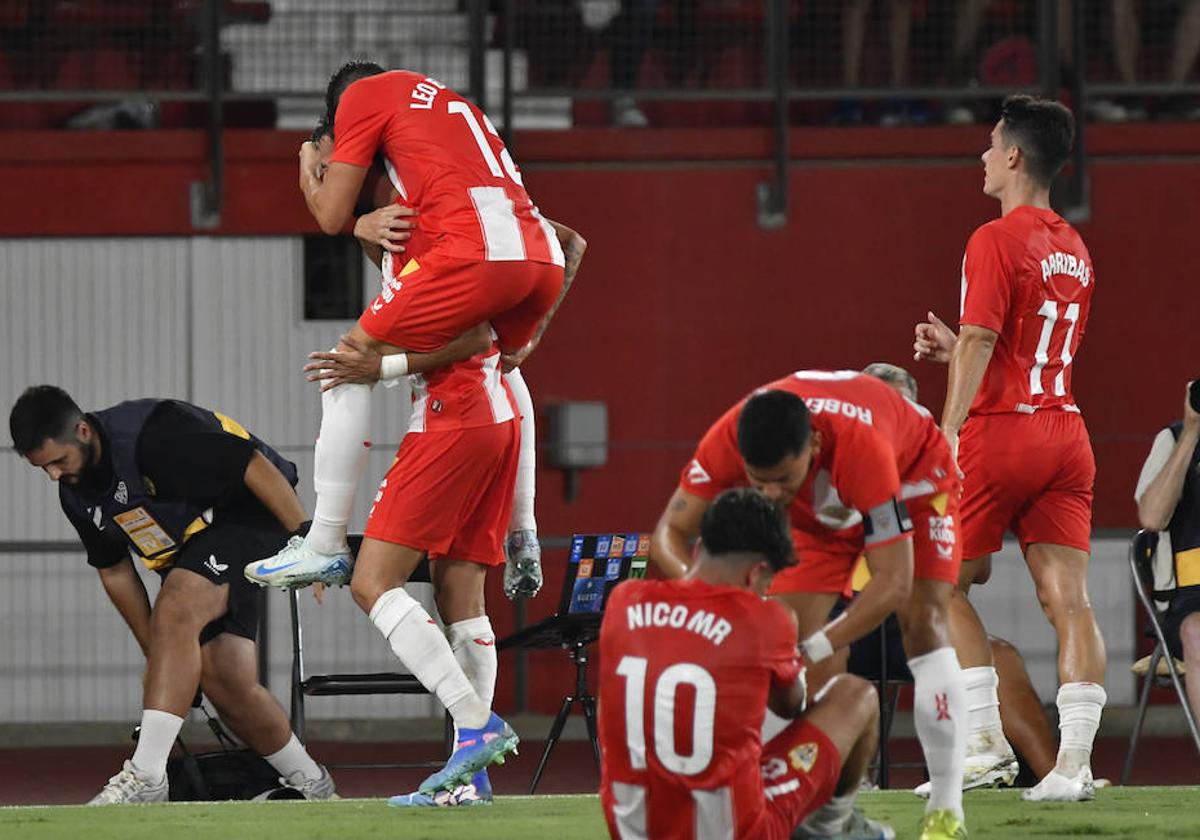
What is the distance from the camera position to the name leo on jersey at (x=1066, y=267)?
20.0ft

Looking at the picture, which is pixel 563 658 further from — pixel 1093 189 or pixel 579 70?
pixel 1093 189

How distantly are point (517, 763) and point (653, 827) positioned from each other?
6.44 m

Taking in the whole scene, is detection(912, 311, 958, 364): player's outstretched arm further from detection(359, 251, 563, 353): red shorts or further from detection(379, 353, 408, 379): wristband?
detection(379, 353, 408, 379): wristband

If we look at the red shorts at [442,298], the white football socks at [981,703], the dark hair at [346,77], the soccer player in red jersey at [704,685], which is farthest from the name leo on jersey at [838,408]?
the white football socks at [981,703]

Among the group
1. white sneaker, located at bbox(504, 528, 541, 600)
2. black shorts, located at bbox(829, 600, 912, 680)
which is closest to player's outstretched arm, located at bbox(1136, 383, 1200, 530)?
black shorts, located at bbox(829, 600, 912, 680)

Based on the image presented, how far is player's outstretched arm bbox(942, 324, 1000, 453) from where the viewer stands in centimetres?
586

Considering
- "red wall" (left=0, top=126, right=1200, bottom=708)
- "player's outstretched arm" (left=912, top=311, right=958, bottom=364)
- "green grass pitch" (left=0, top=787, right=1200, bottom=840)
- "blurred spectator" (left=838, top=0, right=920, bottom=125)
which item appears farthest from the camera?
"blurred spectator" (left=838, top=0, right=920, bottom=125)

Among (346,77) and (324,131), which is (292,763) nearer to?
(324,131)

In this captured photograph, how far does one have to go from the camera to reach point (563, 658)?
459 inches

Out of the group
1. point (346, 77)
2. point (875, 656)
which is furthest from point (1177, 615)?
point (346, 77)

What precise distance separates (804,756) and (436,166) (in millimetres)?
1994

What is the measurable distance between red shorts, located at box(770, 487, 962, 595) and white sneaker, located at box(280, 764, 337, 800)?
2.97 m

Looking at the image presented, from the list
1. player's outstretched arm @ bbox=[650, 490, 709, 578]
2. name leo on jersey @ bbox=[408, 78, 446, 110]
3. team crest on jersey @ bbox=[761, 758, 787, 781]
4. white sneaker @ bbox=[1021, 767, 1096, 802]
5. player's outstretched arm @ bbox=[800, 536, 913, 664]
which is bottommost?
white sneaker @ bbox=[1021, 767, 1096, 802]

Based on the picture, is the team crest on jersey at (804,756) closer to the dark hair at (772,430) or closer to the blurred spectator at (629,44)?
the dark hair at (772,430)
